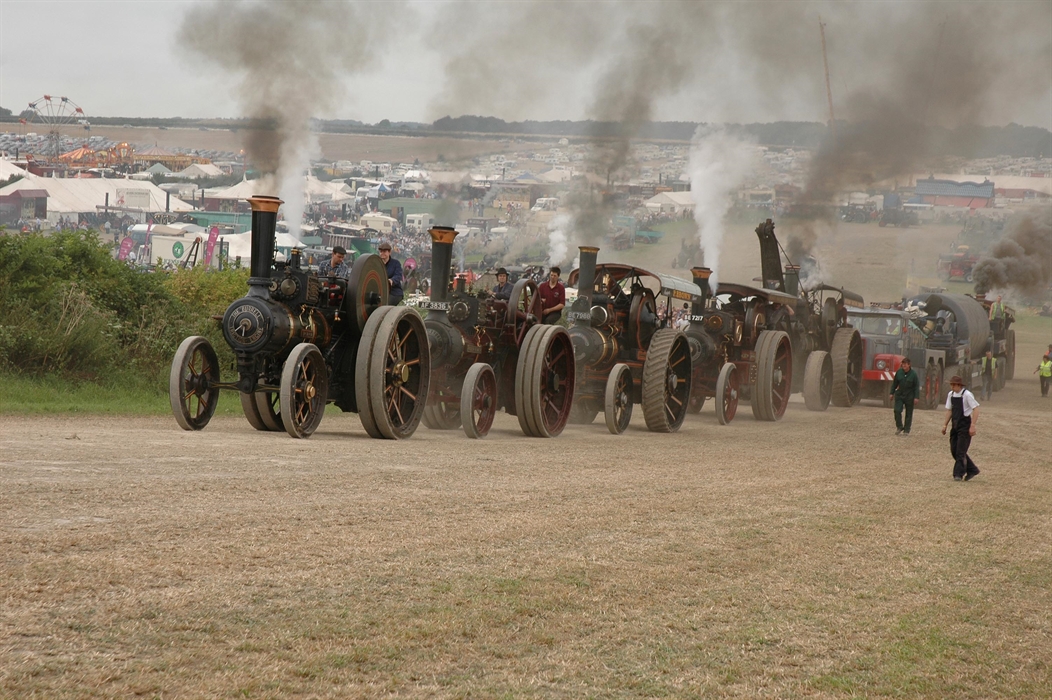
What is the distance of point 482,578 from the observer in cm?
662

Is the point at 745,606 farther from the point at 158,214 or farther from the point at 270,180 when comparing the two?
the point at 158,214

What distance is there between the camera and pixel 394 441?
12445 mm

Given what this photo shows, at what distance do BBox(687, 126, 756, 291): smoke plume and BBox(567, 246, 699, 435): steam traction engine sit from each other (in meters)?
13.1

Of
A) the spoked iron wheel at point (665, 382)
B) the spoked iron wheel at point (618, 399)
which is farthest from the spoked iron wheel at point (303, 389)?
the spoked iron wheel at point (665, 382)

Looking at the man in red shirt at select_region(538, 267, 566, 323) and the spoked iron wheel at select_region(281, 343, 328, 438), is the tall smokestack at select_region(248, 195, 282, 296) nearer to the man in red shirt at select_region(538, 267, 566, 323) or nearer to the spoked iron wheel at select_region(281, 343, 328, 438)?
the spoked iron wheel at select_region(281, 343, 328, 438)

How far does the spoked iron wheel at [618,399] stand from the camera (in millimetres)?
15820

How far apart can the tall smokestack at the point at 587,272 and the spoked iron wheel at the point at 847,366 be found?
8308 millimetres

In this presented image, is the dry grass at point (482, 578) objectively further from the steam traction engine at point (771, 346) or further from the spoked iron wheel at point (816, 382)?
the spoked iron wheel at point (816, 382)

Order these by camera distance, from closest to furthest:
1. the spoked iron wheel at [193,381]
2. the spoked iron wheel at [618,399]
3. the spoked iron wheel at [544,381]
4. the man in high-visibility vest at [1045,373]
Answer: the spoked iron wheel at [193,381]
the spoked iron wheel at [544,381]
the spoked iron wheel at [618,399]
the man in high-visibility vest at [1045,373]

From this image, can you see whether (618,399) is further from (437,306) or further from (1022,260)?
(1022,260)

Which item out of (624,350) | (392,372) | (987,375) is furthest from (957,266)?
(392,372)

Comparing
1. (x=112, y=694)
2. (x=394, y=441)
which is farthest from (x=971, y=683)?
(x=394, y=441)

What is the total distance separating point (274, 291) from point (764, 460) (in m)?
5.67

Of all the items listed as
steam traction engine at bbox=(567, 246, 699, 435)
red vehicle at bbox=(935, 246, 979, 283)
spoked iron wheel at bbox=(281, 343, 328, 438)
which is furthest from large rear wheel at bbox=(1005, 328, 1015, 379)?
spoked iron wheel at bbox=(281, 343, 328, 438)
